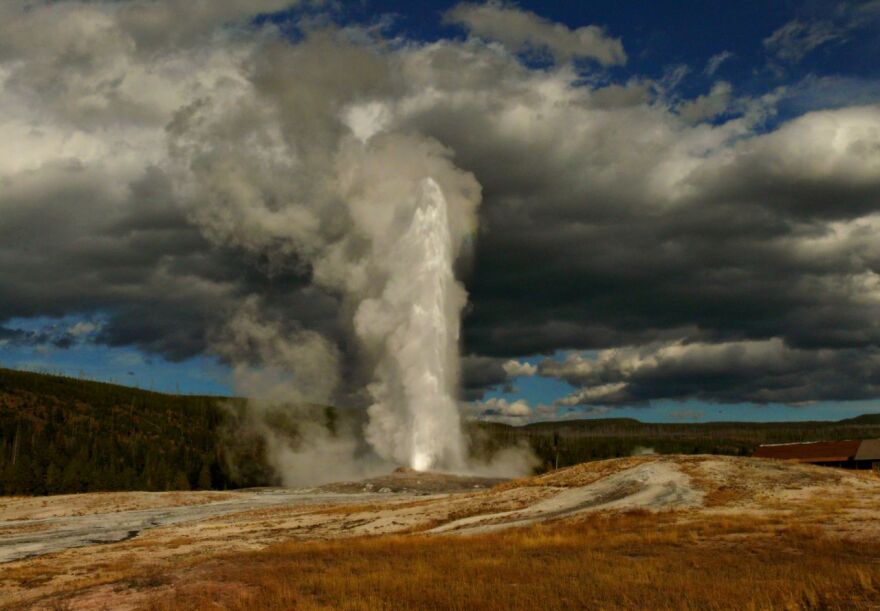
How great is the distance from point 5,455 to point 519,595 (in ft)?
391

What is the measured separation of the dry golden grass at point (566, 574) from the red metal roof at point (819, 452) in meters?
57.0

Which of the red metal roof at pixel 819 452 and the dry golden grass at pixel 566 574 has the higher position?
the dry golden grass at pixel 566 574

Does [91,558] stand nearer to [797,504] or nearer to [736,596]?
[736,596]

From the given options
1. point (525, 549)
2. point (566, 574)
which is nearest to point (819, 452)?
point (525, 549)

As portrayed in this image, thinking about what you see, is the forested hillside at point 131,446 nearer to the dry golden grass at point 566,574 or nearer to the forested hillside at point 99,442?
the forested hillside at point 99,442

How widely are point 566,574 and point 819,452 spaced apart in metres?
69.3

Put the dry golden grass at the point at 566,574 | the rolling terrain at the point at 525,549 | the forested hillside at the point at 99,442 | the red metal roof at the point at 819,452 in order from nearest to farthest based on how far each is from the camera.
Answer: the dry golden grass at the point at 566,574 < the rolling terrain at the point at 525,549 < the red metal roof at the point at 819,452 < the forested hillside at the point at 99,442

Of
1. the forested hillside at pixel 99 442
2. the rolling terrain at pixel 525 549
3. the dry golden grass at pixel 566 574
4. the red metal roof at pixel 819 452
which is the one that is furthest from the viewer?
the forested hillside at pixel 99 442

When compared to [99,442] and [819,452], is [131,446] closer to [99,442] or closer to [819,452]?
[99,442]

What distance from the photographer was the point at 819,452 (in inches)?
3036

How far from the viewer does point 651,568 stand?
17.4 m

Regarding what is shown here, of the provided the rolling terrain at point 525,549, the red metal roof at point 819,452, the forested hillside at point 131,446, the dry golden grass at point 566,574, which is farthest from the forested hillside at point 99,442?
the dry golden grass at point 566,574

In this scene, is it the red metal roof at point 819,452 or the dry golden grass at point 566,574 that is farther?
the red metal roof at point 819,452

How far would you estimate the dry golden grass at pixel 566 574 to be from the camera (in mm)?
14477
